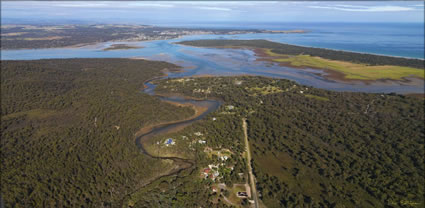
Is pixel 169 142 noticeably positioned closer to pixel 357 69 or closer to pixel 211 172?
pixel 211 172

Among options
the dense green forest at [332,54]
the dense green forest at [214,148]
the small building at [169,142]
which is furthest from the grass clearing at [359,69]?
the small building at [169,142]

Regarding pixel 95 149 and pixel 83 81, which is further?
pixel 83 81

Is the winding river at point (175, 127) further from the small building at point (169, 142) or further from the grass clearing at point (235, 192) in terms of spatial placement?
the grass clearing at point (235, 192)

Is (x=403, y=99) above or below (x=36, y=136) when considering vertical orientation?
above

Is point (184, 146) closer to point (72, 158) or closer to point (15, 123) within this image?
point (72, 158)

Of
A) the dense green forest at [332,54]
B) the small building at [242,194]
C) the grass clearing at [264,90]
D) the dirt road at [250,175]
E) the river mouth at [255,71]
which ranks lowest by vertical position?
the small building at [242,194]

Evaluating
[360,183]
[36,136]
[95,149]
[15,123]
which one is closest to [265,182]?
[360,183]

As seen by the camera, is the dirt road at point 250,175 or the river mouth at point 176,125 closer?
the dirt road at point 250,175
